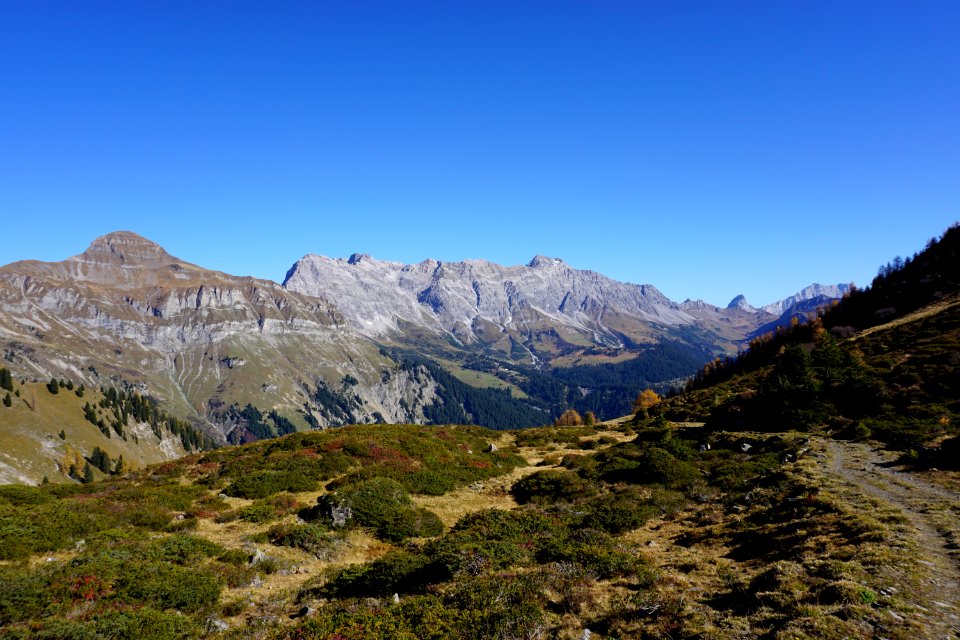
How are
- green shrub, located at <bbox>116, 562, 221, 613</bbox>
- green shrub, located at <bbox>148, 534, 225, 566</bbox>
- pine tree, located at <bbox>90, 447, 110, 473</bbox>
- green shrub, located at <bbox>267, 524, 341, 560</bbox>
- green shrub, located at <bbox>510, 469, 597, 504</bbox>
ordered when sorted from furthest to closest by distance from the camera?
pine tree, located at <bbox>90, 447, 110, 473</bbox> → green shrub, located at <bbox>510, 469, 597, 504</bbox> → green shrub, located at <bbox>267, 524, 341, 560</bbox> → green shrub, located at <bbox>148, 534, 225, 566</bbox> → green shrub, located at <bbox>116, 562, 221, 613</bbox>

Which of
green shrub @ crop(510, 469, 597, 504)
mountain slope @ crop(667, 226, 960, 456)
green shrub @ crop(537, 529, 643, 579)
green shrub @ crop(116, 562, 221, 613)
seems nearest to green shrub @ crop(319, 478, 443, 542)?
green shrub @ crop(510, 469, 597, 504)

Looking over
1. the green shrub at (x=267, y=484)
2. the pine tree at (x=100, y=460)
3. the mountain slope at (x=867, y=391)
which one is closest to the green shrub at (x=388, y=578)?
the green shrub at (x=267, y=484)

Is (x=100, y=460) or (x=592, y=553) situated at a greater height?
(x=592, y=553)

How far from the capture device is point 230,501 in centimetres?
2950

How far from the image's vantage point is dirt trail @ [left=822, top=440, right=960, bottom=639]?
481 inches

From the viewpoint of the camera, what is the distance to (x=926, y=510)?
816 inches

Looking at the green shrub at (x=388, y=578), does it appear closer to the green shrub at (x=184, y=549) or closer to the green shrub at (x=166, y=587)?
the green shrub at (x=166, y=587)

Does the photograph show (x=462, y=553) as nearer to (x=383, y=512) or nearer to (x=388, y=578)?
(x=388, y=578)

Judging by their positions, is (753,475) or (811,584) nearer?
(811,584)

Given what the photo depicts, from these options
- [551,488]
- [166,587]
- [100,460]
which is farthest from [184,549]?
[100,460]

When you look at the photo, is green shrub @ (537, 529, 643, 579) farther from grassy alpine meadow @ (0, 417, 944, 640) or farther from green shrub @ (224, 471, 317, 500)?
green shrub @ (224, 471, 317, 500)

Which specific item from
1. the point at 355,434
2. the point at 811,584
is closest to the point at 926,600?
the point at 811,584

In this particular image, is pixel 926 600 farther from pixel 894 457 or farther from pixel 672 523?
pixel 894 457

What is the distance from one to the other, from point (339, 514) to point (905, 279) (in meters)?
178
